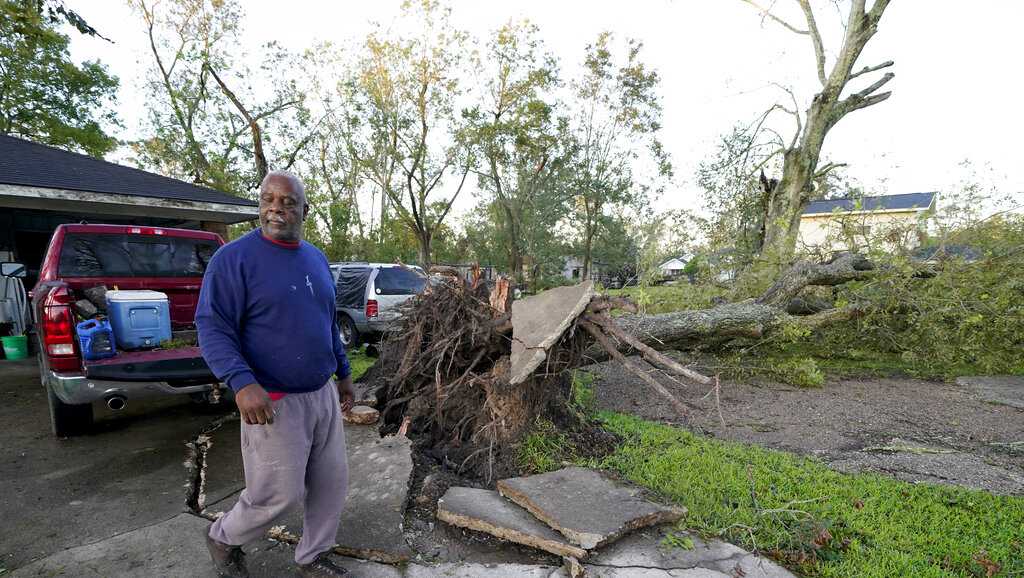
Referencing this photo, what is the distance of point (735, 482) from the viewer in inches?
123

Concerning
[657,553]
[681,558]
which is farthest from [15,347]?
[681,558]

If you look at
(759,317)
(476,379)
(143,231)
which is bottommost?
(476,379)

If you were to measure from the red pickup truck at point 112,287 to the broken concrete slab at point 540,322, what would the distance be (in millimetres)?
2629

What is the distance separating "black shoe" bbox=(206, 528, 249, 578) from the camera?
2.07 meters

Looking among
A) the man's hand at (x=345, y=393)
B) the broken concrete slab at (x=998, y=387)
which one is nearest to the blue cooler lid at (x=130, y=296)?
the man's hand at (x=345, y=393)

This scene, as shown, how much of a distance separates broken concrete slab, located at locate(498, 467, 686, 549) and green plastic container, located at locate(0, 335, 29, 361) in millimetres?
9384

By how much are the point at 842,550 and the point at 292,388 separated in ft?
9.41

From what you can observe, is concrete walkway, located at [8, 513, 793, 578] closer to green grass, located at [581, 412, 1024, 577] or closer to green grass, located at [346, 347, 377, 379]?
green grass, located at [581, 412, 1024, 577]

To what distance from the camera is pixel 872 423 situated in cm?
468

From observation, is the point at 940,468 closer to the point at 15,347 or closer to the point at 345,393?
the point at 345,393

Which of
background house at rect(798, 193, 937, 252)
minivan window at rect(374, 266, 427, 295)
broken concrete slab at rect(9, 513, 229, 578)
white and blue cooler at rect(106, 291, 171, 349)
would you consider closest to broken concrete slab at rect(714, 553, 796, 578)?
broken concrete slab at rect(9, 513, 229, 578)

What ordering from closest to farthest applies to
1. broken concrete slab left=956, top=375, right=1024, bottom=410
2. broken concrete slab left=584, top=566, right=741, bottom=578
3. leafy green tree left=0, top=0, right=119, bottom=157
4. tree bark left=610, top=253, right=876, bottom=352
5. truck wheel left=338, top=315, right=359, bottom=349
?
1. broken concrete slab left=584, top=566, right=741, bottom=578
2. broken concrete slab left=956, top=375, right=1024, bottom=410
3. tree bark left=610, top=253, right=876, bottom=352
4. truck wheel left=338, top=315, right=359, bottom=349
5. leafy green tree left=0, top=0, right=119, bottom=157

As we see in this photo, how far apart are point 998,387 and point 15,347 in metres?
14.4

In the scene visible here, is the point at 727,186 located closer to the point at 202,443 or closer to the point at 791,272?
the point at 791,272
